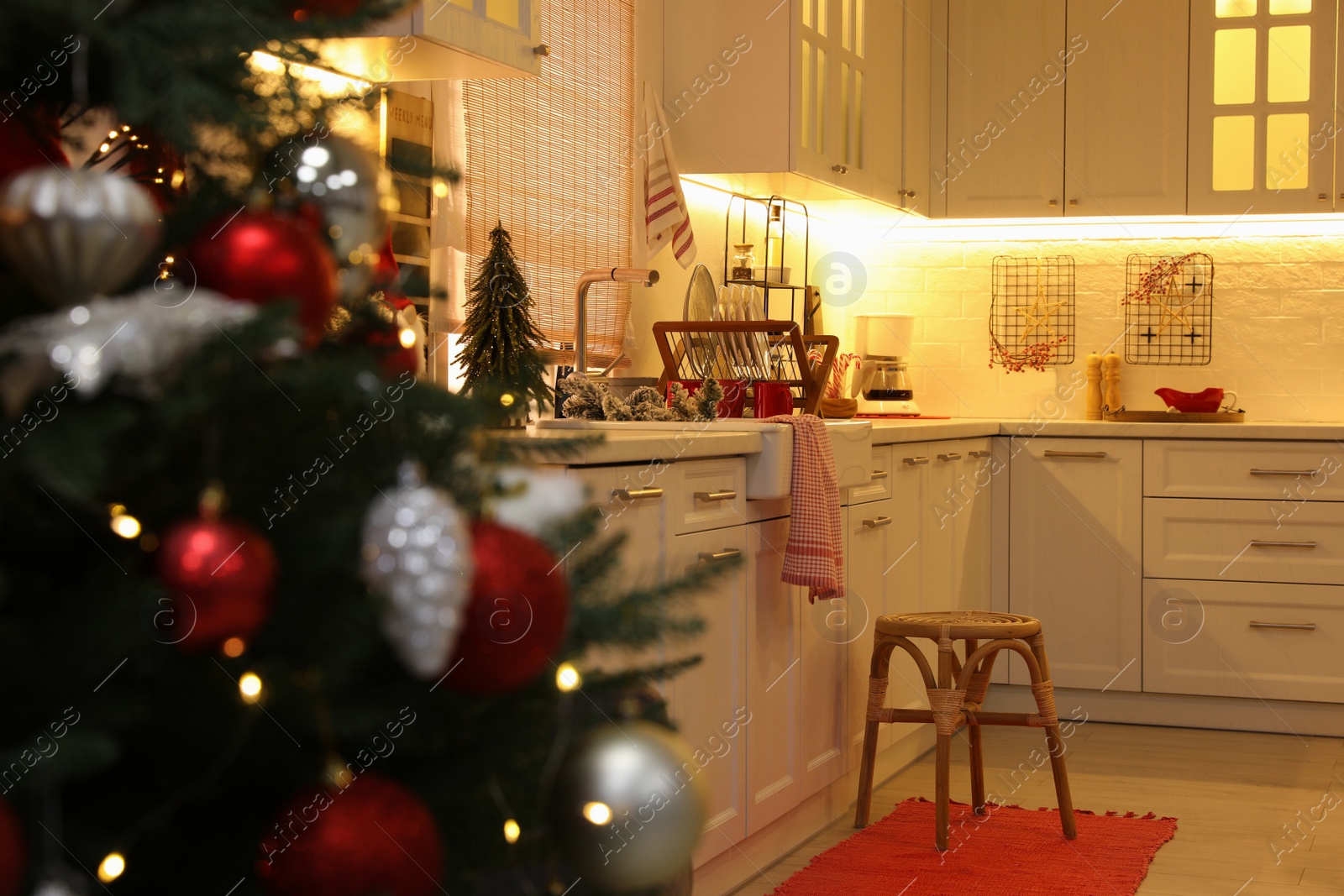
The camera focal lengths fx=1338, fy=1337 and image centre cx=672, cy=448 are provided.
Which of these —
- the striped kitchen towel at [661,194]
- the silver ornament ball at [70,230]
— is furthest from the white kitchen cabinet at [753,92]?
the silver ornament ball at [70,230]

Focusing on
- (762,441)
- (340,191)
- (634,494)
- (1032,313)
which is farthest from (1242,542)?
(340,191)

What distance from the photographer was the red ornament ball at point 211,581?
0.50 meters

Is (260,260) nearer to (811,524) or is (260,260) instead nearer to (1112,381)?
(811,524)

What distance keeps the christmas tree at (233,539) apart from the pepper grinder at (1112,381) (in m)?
4.39

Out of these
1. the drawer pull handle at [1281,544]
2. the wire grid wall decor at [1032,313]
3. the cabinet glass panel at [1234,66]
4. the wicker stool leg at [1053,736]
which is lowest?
the wicker stool leg at [1053,736]

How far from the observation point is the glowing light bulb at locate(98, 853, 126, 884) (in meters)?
0.50

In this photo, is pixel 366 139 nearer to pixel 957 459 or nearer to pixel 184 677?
pixel 184 677

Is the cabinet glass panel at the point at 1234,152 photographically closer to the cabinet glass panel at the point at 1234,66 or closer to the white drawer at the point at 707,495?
the cabinet glass panel at the point at 1234,66

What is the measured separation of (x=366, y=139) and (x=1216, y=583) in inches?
149

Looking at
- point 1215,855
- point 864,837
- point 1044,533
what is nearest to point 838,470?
point 864,837

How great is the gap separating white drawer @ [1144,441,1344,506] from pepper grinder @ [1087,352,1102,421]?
0.72 m

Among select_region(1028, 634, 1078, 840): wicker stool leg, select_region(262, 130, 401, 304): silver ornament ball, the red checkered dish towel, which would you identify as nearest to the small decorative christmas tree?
the red checkered dish towel

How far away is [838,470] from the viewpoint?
2.78 metres

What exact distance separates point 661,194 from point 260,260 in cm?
297
